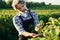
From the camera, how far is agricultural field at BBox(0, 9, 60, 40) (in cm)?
273

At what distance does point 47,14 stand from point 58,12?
0.36 ft

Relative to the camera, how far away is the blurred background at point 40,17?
2746 mm

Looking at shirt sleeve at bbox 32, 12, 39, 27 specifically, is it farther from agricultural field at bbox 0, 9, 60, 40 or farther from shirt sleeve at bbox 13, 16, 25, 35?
shirt sleeve at bbox 13, 16, 25, 35

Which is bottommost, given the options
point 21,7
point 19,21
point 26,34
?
point 26,34

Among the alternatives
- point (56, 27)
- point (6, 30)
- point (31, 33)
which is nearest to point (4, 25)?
point (6, 30)

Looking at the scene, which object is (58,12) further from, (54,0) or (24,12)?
(24,12)

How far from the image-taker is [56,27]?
107 inches

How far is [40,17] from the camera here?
2.88 m

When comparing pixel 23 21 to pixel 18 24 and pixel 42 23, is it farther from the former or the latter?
pixel 42 23

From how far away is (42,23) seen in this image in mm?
2852

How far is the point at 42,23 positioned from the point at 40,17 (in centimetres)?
6

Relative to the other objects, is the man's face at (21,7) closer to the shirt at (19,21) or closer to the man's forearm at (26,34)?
the shirt at (19,21)

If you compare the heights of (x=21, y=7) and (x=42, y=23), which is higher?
(x=21, y=7)

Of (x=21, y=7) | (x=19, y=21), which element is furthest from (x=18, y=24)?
(x=21, y=7)
